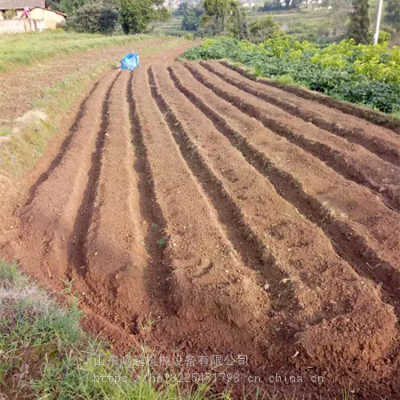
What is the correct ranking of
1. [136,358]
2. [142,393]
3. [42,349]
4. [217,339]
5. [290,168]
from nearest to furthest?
1. [142,393]
2. [42,349]
3. [136,358]
4. [217,339]
5. [290,168]

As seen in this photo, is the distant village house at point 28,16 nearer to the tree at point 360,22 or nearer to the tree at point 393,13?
the tree at point 360,22

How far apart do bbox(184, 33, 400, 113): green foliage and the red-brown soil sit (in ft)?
5.81

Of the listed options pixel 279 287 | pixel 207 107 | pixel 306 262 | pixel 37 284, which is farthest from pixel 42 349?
pixel 207 107

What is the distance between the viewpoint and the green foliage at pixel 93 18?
126 ft

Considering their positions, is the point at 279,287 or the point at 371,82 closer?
the point at 279,287

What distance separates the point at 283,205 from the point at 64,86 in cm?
989

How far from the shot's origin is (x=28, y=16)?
121ft

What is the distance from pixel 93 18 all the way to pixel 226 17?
49.1 feet

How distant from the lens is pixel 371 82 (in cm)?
1058

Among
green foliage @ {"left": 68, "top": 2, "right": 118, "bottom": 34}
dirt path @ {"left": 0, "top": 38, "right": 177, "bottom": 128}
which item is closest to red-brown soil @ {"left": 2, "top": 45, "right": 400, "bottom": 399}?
dirt path @ {"left": 0, "top": 38, "right": 177, "bottom": 128}

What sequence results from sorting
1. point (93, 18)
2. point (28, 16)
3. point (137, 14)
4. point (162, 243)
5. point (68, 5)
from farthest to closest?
point (68, 5) < point (93, 18) < point (137, 14) < point (28, 16) < point (162, 243)

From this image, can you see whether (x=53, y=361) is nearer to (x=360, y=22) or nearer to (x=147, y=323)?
(x=147, y=323)

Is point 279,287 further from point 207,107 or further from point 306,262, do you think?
point 207,107

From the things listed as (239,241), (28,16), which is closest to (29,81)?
(239,241)
